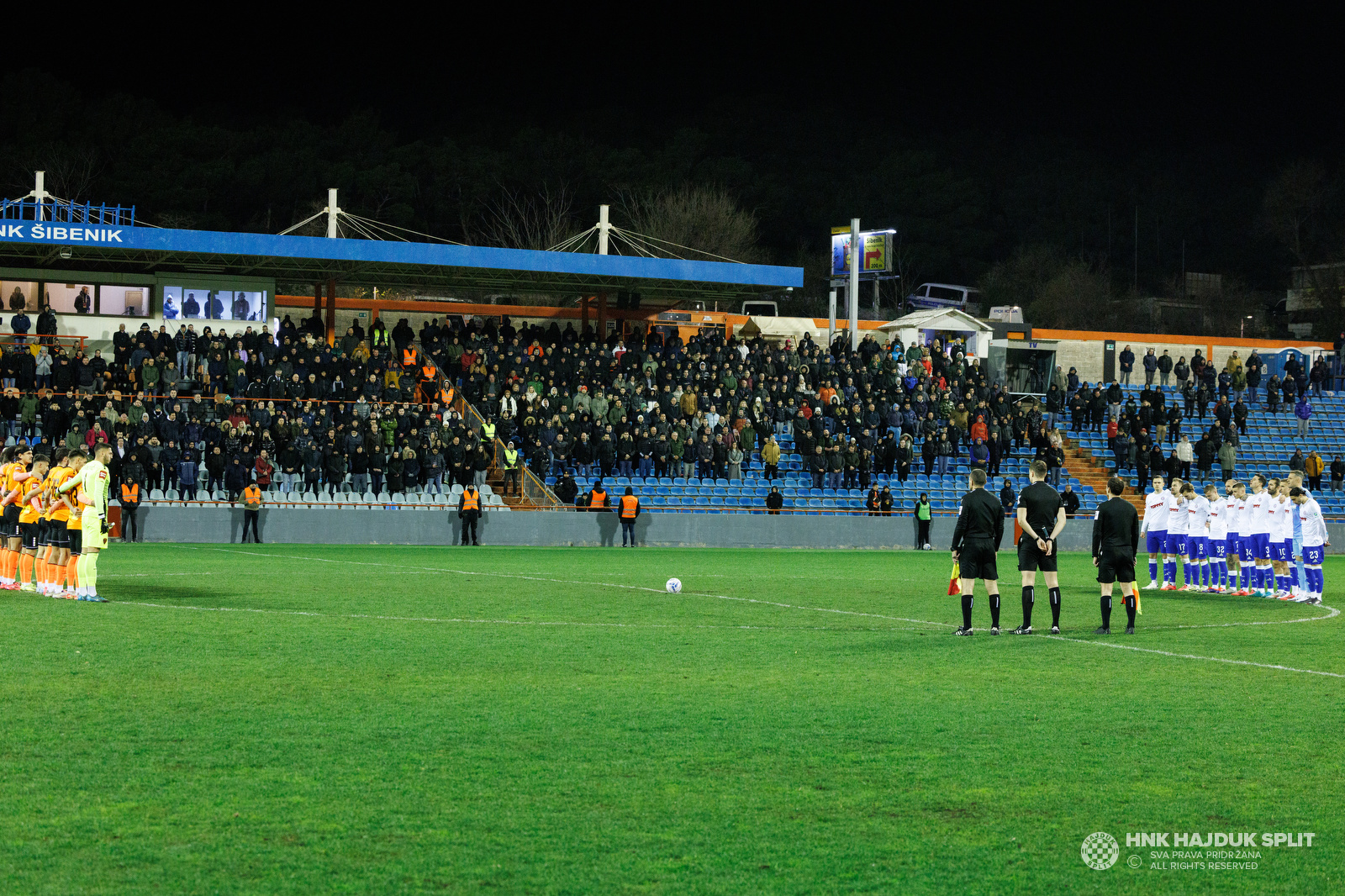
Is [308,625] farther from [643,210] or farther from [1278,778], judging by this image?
[643,210]

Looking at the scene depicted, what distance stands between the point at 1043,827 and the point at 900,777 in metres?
1.20

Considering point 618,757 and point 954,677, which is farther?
point 954,677

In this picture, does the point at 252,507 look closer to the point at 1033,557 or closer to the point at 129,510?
the point at 129,510

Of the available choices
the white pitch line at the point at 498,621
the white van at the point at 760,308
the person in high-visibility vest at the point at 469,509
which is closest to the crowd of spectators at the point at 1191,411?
the white van at the point at 760,308

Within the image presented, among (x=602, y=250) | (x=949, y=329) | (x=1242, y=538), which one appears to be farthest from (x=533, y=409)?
(x=949, y=329)

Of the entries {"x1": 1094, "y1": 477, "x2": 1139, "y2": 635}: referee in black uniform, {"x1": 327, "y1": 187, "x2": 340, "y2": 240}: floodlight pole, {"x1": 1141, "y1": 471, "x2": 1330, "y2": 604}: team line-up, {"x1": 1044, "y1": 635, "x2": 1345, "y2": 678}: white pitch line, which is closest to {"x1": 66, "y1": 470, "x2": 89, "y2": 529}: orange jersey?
{"x1": 1044, "y1": 635, "x2": 1345, "y2": 678}: white pitch line

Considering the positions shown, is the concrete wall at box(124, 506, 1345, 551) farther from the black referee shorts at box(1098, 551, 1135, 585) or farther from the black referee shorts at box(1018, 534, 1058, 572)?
the black referee shorts at box(1018, 534, 1058, 572)

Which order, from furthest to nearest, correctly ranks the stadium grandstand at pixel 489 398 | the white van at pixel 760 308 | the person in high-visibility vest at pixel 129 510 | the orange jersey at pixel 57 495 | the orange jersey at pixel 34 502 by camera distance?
the white van at pixel 760 308 → the stadium grandstand at pixel 489 398 → the person in high-visibility vest at pixel 129 510 → the orange jersey at pixel 34 502 → the orange jersey at pixel 57 495

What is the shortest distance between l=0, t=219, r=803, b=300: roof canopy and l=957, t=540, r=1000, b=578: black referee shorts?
29850mm

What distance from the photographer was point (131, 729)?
9.34 meters

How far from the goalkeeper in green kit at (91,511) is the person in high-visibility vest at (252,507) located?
14.8m

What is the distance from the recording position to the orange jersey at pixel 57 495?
17.5 m

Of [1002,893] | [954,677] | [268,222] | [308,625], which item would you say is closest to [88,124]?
[268,222]

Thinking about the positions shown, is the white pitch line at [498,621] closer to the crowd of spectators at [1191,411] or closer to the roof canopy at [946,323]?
the crowd of spectators at [1191,411]
